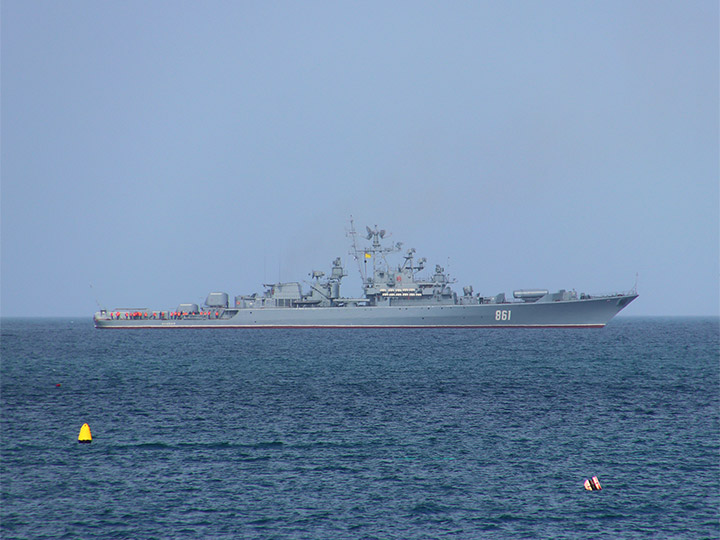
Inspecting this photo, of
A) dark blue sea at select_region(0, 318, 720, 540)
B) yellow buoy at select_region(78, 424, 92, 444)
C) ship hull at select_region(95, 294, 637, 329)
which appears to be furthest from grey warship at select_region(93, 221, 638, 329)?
yellow buoy at select_region(78, 424, 92, 444)

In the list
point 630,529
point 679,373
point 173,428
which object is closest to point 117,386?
point 173,428

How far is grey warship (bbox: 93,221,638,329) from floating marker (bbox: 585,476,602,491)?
7577cm

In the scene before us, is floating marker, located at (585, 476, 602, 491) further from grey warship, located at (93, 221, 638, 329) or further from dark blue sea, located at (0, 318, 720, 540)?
grey warship, located at (93, 221, 638, 329)

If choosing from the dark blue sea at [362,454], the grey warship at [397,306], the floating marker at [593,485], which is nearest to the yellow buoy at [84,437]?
the dark blue sea at [362,454]

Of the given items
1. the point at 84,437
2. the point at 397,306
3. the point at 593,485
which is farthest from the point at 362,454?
the point at 397,306

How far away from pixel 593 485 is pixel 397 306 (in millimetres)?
77630

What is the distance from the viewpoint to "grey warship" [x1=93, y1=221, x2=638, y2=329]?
97.4 metres

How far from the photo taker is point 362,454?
2547 cm

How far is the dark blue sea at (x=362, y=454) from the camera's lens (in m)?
18.7

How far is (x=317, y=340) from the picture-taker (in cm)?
8444

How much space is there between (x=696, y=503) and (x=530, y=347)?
5283 cm

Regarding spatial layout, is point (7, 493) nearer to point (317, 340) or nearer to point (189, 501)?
point (189, 501)

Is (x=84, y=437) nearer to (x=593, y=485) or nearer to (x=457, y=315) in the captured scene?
(x=593, y=485)

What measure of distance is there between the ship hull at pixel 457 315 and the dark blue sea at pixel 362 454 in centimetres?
4604
